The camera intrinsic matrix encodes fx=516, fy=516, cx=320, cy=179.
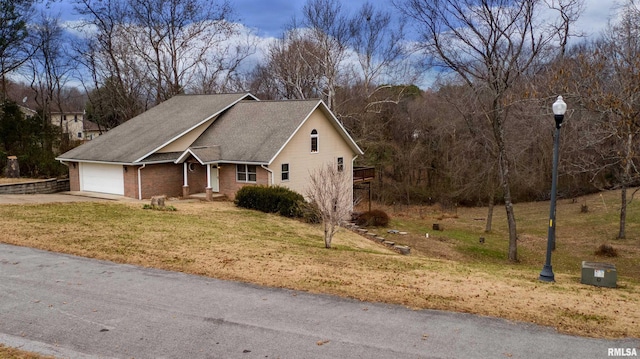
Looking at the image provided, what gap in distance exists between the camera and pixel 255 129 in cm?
2847

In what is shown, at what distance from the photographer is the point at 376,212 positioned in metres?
30.6

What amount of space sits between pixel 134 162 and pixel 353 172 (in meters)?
13.7

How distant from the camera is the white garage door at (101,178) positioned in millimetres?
26422

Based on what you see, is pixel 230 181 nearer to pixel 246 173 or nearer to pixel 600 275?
pixel 246 173

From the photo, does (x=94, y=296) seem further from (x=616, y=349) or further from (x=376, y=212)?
(x=376, y=212)

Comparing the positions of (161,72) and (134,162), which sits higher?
(161,72)

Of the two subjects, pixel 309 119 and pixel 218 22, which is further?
pixel 218 22

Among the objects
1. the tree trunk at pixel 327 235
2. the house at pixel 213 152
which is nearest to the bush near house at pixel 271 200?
the house at pixel 213 152

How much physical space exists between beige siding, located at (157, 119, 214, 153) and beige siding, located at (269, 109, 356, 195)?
18.7 feet

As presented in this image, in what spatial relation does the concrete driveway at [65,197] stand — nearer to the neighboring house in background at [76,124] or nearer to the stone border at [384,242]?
the stone border at [384,242]

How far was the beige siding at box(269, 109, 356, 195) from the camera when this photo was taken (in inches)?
1062

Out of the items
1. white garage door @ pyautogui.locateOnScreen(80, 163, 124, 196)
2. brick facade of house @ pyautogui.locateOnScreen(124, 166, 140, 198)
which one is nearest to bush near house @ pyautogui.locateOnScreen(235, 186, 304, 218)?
brick facade of house @ pyautogui.locateOnScreen(124, 166, 140, 198)

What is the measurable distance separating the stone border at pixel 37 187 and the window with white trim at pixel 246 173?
33.2ft

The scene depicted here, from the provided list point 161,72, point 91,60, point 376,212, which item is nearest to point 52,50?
point 91,60
